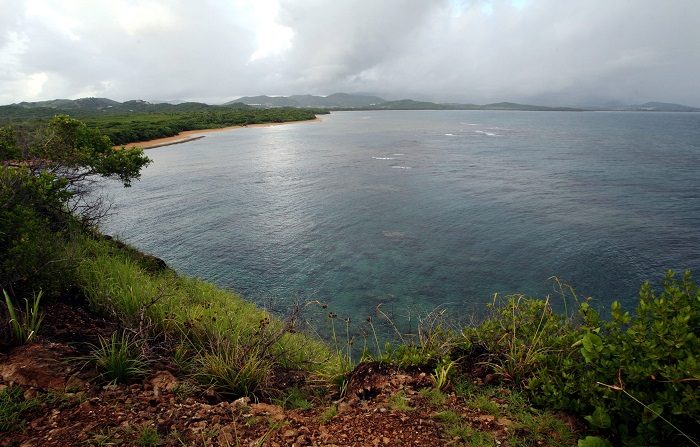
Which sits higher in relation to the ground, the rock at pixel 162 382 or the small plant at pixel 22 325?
the small plant at pixel 22 325

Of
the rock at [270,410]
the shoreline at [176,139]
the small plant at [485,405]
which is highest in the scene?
the shoreline at [176,139]

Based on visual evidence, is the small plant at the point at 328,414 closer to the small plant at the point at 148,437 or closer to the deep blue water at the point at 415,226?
the small plant at the point at 148,437

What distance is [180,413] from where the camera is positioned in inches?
185

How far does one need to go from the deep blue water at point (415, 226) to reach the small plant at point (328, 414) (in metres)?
8.73

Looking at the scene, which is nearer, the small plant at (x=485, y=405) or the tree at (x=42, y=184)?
the small plant at (x=485, y=405)

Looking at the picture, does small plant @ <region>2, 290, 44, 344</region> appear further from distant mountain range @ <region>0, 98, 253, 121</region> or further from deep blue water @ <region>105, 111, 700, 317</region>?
distant mountain range @ <region>0, 98, 253, 121</region>

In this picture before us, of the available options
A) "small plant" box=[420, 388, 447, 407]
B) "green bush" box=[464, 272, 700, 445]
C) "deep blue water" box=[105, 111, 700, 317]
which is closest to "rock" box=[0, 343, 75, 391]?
"small plant" box=[420, 388, 447, 407]

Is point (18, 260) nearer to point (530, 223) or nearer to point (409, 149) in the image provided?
point (530, 223)

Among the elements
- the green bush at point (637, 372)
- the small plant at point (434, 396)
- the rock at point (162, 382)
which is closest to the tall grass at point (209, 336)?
the rock at point (162, 382)

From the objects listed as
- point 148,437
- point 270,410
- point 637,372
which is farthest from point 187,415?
point 637,372

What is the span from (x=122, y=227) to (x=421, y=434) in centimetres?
2410

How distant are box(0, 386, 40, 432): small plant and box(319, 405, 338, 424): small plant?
3.25 m

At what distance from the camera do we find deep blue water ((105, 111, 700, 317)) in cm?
1628

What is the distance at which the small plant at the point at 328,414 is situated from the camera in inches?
191
